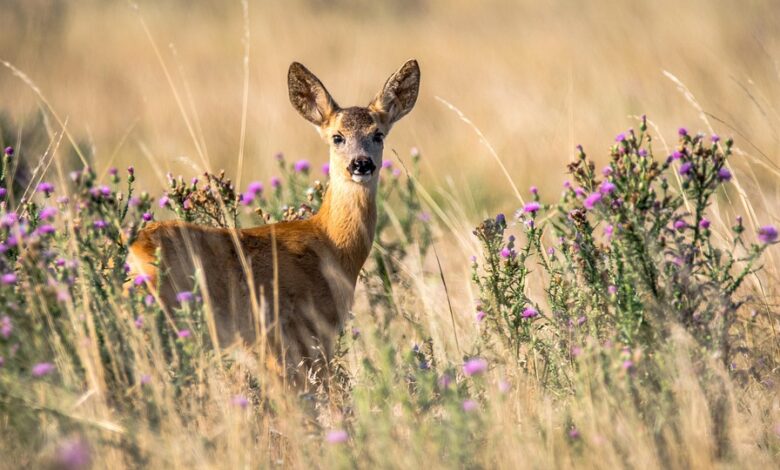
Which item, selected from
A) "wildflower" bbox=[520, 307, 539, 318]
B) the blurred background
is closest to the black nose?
"wildflower" bbox=[520, 307, 539, 318]

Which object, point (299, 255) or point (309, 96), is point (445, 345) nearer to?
point (299, 255)

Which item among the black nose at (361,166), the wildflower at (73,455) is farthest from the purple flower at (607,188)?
the wildflower at (73,455)

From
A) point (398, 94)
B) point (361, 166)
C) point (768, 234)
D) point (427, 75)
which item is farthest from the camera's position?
point (427, 75)

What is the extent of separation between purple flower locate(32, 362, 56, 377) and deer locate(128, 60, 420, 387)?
0.65 metres

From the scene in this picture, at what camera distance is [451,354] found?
5.50m

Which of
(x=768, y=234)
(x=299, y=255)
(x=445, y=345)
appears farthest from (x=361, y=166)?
(x=768, y=234)

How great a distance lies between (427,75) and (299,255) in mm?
9031

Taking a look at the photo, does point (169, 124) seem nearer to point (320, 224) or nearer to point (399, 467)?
point (320, 224)

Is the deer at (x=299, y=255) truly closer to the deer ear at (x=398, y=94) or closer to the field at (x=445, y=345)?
the deer ear at (x=398, y=94)

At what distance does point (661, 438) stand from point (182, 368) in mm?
1909

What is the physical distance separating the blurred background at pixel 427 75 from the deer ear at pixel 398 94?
241 centimetres

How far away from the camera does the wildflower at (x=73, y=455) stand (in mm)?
3664

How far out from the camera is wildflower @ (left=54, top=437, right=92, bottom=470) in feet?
12.0

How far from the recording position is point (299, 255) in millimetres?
5789
